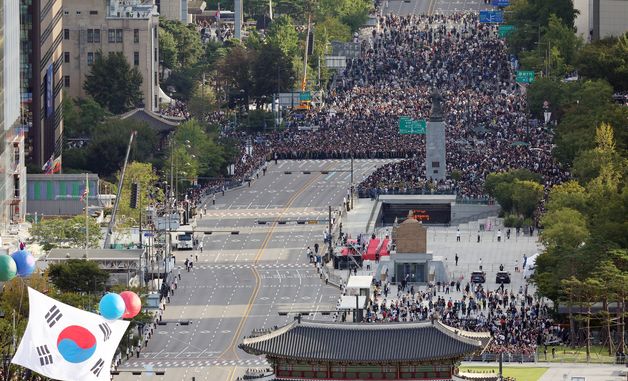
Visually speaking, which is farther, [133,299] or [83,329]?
[133,299]

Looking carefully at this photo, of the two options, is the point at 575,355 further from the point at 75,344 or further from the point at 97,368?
the point at 75,344

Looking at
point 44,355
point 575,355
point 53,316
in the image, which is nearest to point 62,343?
point 44,355

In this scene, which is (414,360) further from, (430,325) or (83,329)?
(83,329)

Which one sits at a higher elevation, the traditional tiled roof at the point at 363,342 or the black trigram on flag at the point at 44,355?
the black trigram on flag at the point at 44,355

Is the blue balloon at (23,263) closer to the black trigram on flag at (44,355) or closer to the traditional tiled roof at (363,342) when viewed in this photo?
the black trigram on flag at (44,355)

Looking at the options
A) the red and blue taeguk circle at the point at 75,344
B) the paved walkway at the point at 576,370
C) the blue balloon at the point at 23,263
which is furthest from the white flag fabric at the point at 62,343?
the paved walkway at the point at 576,370

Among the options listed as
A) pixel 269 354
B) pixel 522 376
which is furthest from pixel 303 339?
pixel 522 376
